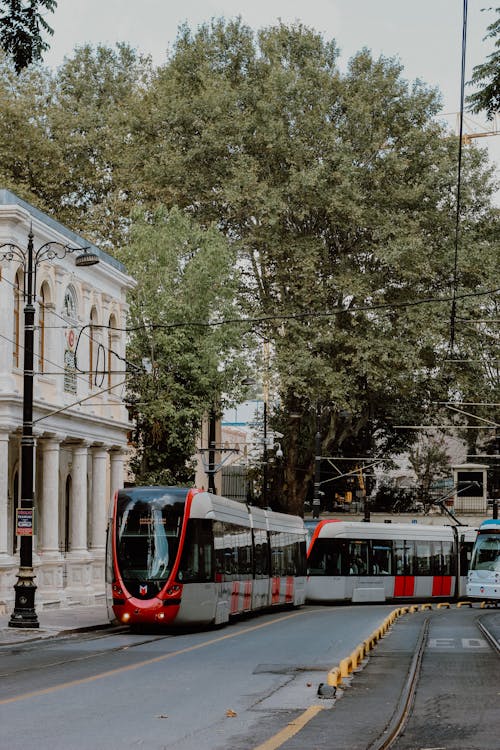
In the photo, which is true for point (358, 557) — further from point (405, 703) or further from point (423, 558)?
point (405, 703)

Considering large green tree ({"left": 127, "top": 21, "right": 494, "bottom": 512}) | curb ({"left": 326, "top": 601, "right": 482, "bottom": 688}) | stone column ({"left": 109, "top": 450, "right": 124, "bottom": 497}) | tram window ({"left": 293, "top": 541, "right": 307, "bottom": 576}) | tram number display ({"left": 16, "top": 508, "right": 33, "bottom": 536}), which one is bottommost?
curb ({"left": 326, "top": 601, "right": 482, "bottom": 688})

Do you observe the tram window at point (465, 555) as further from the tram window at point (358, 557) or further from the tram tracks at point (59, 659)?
the tram tracks at point (59, 659)

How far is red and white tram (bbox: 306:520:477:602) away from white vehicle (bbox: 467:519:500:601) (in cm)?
194

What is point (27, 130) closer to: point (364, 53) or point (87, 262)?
point (364, 53)

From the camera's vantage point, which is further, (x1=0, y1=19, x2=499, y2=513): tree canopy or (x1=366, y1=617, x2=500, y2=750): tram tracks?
(x1=0, y1=19, x2=499, y2=513): tree canopy

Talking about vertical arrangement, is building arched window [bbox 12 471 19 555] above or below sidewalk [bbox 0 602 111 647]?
above

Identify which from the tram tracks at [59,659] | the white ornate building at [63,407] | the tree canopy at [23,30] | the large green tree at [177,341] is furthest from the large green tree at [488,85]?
the large green tree at [177,341]

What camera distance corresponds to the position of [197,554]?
91.9 feet

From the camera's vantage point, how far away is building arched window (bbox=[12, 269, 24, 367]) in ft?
112

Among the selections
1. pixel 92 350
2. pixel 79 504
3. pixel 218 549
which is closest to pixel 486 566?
pixel 79 504

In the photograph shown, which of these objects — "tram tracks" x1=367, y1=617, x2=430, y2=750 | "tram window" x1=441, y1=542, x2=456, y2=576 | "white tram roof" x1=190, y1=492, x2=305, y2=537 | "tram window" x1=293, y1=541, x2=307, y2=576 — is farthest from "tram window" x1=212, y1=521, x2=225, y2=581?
"tram window" x1=441, y1=542, x2=456, y2=576

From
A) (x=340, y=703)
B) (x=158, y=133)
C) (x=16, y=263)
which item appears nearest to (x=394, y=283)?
(x=158, y=133)

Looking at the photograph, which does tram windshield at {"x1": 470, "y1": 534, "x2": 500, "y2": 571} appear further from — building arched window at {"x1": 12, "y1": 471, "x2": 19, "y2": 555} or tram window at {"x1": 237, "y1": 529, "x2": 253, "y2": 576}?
building arched window at {"x1": 12, "y1": 471, "x2": 19, "y2": 555}

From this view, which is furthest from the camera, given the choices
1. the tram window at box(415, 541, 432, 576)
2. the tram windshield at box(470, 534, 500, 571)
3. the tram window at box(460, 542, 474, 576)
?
the tram window at box(460, 542, 474, 576)
